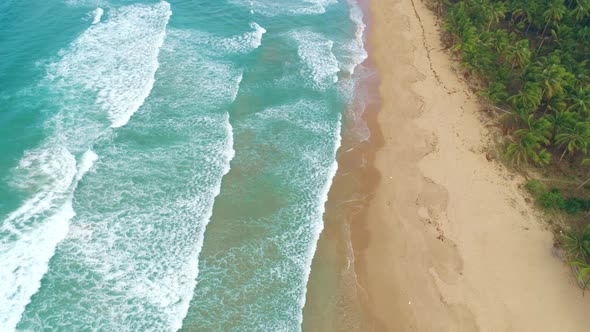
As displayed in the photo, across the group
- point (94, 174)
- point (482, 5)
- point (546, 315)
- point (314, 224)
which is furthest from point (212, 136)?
point (482, 5)

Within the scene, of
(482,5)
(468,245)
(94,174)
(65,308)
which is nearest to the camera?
(65,308)

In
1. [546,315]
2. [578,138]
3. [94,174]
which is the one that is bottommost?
[546,315]

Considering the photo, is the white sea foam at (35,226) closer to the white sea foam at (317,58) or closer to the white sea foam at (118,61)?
the white sea foam at (118,61)

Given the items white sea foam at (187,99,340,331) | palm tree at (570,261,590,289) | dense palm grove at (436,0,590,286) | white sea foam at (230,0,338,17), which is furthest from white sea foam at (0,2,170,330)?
dense palm grove at (436,0,590,286)

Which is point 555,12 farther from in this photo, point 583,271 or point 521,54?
point 583,271

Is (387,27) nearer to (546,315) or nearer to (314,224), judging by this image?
(314,224)

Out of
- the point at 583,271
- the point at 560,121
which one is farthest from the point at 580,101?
the point at 583,271
